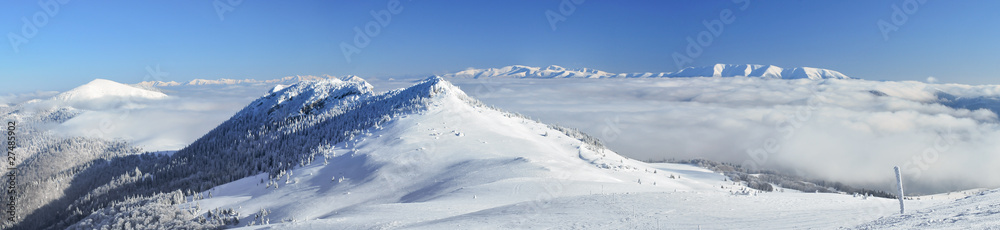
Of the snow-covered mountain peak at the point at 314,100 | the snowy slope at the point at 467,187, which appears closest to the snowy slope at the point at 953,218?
the snowy slope at the point at 467,187

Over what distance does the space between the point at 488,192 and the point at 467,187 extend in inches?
163

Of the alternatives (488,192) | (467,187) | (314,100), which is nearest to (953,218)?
(488,192)

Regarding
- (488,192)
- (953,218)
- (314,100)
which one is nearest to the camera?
(953,218)

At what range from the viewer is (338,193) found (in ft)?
170

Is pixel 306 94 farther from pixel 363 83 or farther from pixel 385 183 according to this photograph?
pixel 385 183

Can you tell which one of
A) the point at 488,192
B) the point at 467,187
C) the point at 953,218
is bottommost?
the point at 488,192

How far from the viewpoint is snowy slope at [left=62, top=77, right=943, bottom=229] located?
22555mm

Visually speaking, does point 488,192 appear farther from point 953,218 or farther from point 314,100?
point 314,100

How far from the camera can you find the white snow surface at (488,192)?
22.0 meters

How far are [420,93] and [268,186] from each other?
66.4m

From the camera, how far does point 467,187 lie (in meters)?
41.5

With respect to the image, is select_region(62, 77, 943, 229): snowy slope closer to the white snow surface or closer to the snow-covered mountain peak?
the white snow surface

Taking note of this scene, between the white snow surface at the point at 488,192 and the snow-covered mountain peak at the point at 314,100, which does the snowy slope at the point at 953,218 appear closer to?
the white snow surface at the point at 488,192

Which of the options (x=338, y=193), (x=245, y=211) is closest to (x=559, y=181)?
(x=338, y=193)
